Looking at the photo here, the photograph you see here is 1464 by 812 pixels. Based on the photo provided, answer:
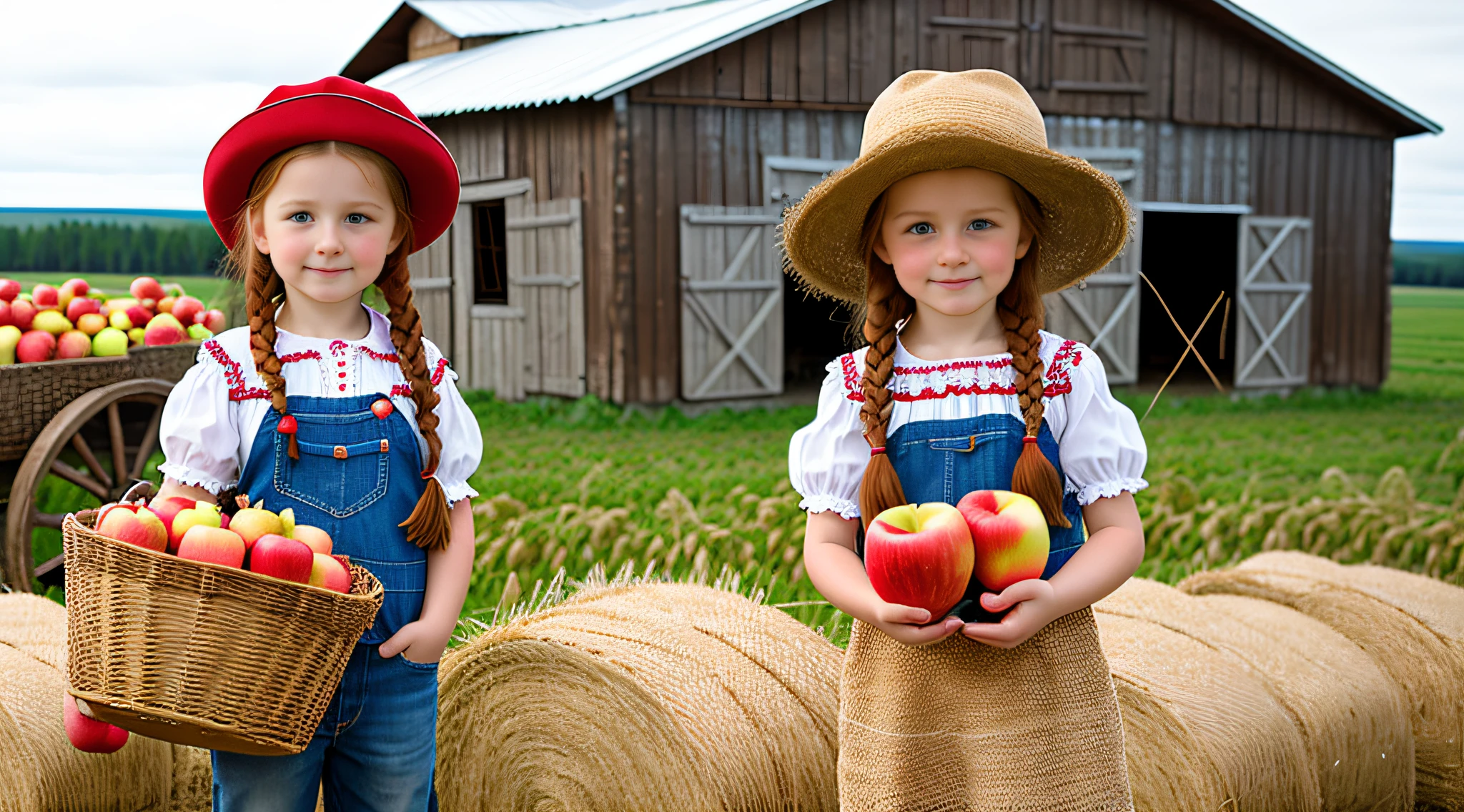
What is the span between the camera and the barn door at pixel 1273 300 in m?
13.9

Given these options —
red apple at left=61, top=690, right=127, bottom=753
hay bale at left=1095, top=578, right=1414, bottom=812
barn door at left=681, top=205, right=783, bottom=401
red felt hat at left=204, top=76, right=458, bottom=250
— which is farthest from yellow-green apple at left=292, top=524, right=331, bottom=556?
barn door at left=681, top=205, right=783, bottom=401

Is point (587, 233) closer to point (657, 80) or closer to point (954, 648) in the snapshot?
point (657, 80)

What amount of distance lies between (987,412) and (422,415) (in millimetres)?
963

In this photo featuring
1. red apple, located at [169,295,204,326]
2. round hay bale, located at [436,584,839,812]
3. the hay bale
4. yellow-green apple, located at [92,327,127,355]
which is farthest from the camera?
red apple, located at [169,295,204,326]

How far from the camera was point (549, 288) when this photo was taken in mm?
11664

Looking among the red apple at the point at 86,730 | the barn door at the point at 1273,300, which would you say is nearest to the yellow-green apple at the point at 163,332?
the red apple at the point at 86,730

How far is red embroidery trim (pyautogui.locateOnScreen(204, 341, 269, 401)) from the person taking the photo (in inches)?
85.6

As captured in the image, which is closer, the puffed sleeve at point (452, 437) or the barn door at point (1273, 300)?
the puffed sleeve at point (452, 437)

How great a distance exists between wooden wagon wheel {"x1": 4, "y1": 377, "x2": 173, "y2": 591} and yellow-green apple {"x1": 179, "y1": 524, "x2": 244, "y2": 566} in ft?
9.73

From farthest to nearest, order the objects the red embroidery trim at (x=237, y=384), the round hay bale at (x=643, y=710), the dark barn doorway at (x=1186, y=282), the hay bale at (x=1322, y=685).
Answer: the dark barn doorway at (x=1186, y=282) < the hay bale at (x=1322, y=685) < the round hay bale at (x=643, y=710) < the red embroidery trim at (x=237, y=384)

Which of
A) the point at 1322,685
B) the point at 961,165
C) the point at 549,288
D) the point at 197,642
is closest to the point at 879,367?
the point at 961,165

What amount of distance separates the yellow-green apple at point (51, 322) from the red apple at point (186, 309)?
0.61 meters

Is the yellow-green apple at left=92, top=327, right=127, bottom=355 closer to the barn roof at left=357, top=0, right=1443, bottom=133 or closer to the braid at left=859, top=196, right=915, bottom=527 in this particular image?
the braid at left=859, top=196, right=915, bottom=527

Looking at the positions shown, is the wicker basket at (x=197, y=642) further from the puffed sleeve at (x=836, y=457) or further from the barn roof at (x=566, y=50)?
the barn roof at (x=566, y=50)
